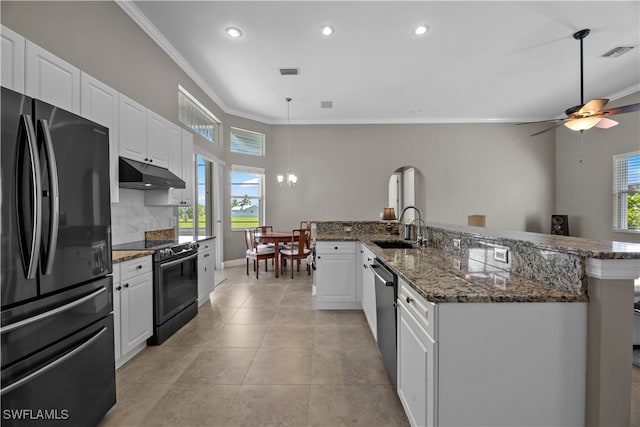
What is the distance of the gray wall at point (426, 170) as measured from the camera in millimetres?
6527

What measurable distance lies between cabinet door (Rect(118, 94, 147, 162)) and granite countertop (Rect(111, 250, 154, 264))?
2.93 feet

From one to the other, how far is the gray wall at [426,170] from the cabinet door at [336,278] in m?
3.32

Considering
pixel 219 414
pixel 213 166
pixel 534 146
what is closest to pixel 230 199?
pixel 213 166

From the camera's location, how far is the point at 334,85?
4703 millimetres

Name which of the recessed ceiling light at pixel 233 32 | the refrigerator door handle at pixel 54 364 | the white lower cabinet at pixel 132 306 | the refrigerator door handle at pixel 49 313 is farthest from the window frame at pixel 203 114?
the refrigerator door handle at pixel 54 364

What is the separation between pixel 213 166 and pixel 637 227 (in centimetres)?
767

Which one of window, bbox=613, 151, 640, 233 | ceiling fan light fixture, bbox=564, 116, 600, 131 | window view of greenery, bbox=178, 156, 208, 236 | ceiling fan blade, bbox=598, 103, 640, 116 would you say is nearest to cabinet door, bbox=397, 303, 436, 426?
ceiling fan blade, bbox=598, 103, 640, 116

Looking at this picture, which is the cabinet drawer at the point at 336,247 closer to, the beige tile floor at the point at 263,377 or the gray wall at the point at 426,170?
the beige tile floor at the point at 263,377

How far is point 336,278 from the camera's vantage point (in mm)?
3344

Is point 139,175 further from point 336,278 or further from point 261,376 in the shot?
point 336,278

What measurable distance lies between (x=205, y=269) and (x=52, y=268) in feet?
7.86

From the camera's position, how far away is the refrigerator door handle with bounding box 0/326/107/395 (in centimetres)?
107

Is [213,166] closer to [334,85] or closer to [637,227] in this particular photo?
[334,85]

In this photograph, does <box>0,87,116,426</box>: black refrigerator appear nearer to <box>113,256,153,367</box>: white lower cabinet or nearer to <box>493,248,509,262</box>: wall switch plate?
<box>113,256,153,367</box>: white lower cabinet
